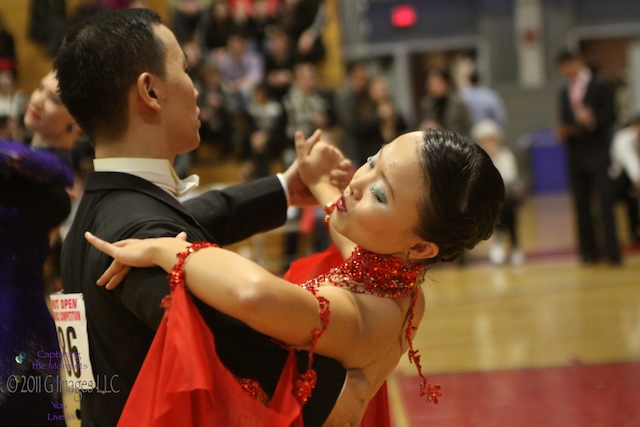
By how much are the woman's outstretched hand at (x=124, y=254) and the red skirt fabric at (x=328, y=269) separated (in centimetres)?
52

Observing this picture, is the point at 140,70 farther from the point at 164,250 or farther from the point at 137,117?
the point at 164,250

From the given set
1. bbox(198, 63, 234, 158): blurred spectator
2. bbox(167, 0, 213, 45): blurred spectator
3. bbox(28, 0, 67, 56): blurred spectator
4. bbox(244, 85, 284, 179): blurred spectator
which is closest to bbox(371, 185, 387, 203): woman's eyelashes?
bbox(244, 85, 284, 179): blurred spectator

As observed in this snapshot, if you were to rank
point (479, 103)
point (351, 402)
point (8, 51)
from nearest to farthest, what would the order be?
1. point (351, 402)
2. point (479, 103)
3. point (8, 51)

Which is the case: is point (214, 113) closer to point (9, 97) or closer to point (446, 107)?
point (9, 97)

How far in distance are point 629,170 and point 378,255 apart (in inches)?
323

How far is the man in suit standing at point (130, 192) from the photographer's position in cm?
160

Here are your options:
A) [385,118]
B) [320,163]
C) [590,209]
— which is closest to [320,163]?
[320,163]

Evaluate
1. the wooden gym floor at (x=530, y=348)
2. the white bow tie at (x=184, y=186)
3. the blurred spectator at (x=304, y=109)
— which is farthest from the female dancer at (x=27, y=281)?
the blurred spectator at (x=304, y=109)

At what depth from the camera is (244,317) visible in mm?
1423

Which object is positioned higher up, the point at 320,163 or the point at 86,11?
the point at 86,11

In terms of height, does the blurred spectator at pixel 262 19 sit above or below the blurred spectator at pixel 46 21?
below

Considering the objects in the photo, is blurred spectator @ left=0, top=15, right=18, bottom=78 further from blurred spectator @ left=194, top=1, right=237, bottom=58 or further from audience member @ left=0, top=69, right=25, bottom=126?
blurred spectator @ left=194, top=1, right=237, bottom=58

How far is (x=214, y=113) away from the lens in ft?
30.7

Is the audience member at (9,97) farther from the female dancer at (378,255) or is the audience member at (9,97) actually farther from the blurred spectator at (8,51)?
the female dancer at (378,255)
